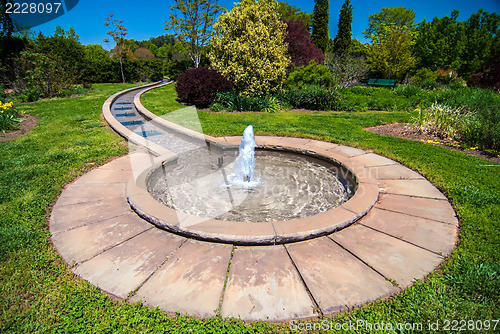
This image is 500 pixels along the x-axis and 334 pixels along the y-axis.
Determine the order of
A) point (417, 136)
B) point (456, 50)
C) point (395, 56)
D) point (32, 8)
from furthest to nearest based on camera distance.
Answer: point (456, 50)
point (395, 56)
point (32, 8)
point (417, 136)

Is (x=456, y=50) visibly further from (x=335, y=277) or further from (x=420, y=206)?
(x=335, y=277)

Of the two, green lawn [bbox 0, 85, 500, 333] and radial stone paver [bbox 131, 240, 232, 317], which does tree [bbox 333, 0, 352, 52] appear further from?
radial stone paver [bbox 131, 240, 232, 317]

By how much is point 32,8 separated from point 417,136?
746 inches

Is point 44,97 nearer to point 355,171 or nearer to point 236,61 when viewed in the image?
point 236,61

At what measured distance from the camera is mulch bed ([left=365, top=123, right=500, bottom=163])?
5605mm

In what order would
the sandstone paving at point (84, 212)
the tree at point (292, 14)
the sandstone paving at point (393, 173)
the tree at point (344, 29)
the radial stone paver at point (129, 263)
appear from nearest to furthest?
the radial stone paver at point (129, 263) < the sandstone paving at point (84, 212) < the sandstone paving at point (393, 173) < the tree at point (292, 14) < the tree at point (344, 29)

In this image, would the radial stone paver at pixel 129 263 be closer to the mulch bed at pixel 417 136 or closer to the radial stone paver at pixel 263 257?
the radial stone paver at pixel 263 257

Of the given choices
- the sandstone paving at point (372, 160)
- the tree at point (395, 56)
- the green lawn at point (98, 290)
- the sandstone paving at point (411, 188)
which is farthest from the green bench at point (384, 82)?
the sandstone paving at point (411, 188)

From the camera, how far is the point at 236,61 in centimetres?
1026

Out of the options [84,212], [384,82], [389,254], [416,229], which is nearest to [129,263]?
[84,212]

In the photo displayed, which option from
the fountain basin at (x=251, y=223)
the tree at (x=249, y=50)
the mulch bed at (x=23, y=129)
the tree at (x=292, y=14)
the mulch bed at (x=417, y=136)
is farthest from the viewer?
the tree at (x=292, y=14)

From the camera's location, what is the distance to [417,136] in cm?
712

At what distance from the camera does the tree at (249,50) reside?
9.98 meters

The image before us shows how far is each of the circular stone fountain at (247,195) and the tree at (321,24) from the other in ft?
112
